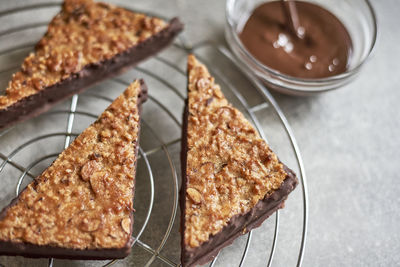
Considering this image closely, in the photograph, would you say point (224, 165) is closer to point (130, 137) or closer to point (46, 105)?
point (130, 137)

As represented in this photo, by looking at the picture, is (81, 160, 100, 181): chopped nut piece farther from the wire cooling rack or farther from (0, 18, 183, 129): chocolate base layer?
(0, 18, 183, 129): chocolate base layer

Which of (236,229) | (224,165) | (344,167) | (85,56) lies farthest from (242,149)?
(85,56)

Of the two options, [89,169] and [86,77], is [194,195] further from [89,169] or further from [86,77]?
[86,77]

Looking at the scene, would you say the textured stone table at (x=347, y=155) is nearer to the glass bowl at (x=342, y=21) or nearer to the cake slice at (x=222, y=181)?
the glass bowl at (x=342, y=21)

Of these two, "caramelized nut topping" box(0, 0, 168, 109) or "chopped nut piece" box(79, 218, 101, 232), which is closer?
"chopped nut piece" box(79, 218, 101, 232)

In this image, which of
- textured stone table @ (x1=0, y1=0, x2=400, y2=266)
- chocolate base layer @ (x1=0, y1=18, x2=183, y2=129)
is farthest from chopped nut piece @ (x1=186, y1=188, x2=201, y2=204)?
chocolate base layer @ (x1=0, y1=18, x2=183, y2=129)

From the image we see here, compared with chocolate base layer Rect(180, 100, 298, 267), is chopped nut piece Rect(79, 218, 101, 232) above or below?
above

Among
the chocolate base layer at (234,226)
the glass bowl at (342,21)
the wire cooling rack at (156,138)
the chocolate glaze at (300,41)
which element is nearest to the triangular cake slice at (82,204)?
the wire cooling rack at (156,138)

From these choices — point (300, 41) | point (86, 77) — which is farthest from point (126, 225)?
point (300, 41)
